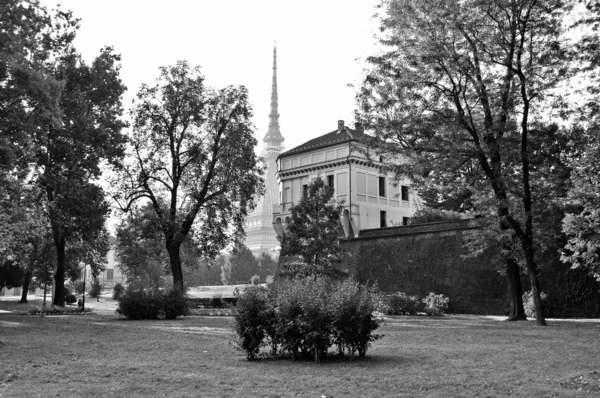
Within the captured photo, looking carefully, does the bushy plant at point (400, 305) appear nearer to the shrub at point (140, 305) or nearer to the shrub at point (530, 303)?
the shrub at point (530, 303)

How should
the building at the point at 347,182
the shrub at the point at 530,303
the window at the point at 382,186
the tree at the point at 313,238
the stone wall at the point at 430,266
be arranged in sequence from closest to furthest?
the shrub at the point at 530,303 → the stone wall at the point at 430,266 → the tree at the point at 313,238 → the building at the point at 347,182 → the window at the point at 382,186

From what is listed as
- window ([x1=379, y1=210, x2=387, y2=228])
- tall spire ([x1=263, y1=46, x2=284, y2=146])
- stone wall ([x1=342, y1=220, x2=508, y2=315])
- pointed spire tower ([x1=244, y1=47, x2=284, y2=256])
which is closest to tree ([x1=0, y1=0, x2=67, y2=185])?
stone wall ([x1=342, y1=220, x2=508, y2=315])

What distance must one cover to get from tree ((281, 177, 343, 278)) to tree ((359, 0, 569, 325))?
43.0 feet

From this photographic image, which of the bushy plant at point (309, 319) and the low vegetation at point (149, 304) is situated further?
the low vegetation at point (149, 304)

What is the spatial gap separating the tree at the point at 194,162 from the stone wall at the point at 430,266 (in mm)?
10584

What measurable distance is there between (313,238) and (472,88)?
16.2 m

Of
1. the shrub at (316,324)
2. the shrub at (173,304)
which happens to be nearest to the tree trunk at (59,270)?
the shrub at (173,304)

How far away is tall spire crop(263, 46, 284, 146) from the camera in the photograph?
157125mm

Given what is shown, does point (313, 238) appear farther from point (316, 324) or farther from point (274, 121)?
point (274, 121)

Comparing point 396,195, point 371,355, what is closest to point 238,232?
point 396,195

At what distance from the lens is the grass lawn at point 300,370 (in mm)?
8781

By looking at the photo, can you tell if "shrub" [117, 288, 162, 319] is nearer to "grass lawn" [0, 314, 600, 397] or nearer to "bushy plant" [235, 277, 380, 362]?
"grass lawn" [0, 314, 600, 397]

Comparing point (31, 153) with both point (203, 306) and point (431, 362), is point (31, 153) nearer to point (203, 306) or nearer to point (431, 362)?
point (431, 362)

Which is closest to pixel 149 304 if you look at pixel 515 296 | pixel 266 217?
pixel 515 296
